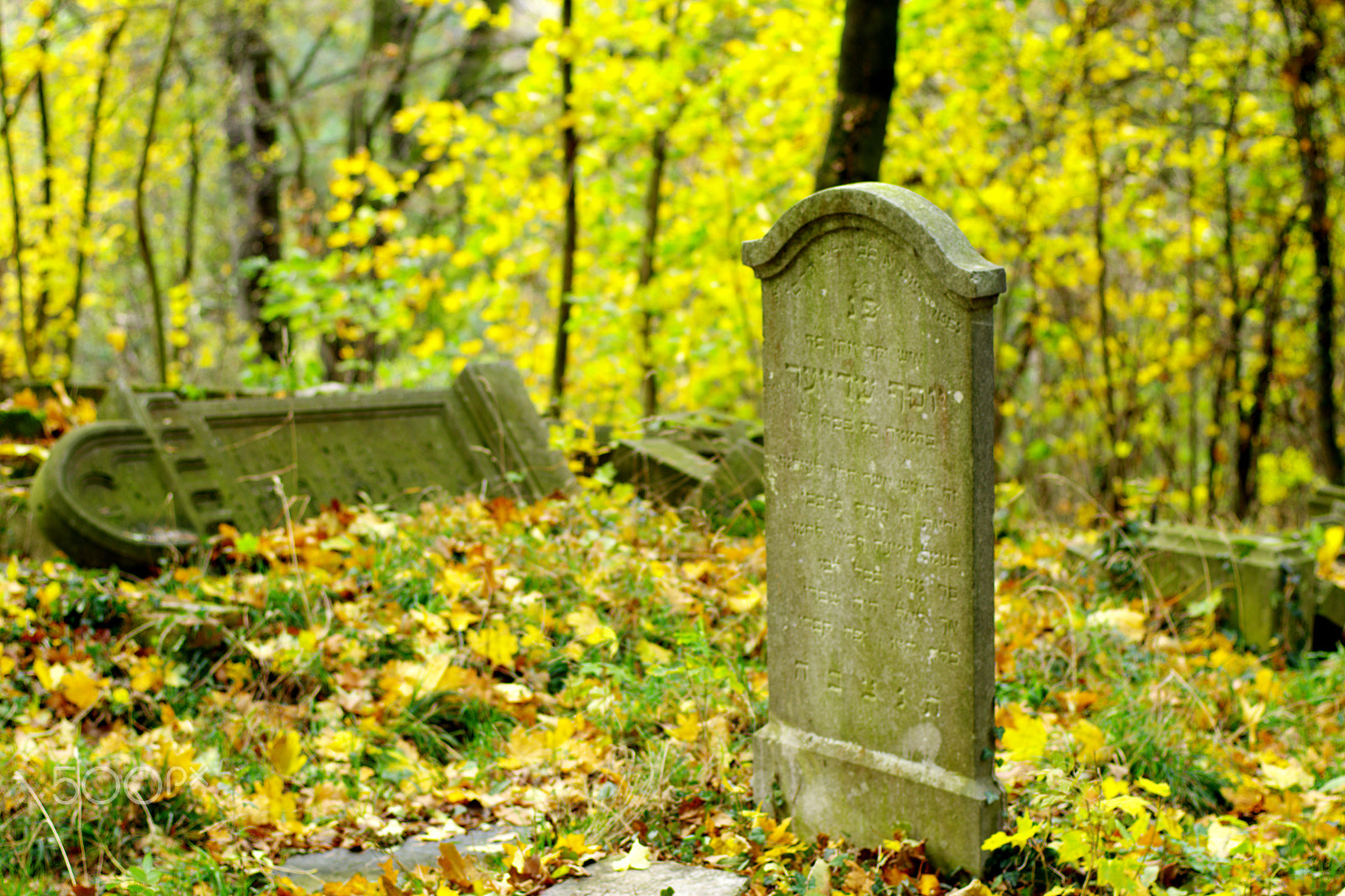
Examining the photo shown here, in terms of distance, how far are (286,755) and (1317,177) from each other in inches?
324

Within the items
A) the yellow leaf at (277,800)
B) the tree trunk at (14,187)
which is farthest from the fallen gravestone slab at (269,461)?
the tree trunk at (14,187)

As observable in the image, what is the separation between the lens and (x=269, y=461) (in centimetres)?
553

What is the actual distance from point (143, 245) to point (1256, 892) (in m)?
9.29

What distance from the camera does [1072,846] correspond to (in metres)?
2.58

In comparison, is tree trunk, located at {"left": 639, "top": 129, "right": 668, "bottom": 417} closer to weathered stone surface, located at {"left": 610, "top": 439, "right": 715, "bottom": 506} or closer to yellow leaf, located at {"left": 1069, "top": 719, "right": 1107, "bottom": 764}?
weathered stone surface, located at {"left": 610, "top": 439, "right": 715, "bottom": 506}

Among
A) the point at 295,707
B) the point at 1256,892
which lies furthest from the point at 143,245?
the point at 1256,892

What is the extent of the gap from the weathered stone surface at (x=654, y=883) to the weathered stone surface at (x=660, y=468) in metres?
2.78

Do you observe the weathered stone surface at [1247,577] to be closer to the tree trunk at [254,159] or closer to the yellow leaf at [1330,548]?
the yellow leaf at [1330,548]

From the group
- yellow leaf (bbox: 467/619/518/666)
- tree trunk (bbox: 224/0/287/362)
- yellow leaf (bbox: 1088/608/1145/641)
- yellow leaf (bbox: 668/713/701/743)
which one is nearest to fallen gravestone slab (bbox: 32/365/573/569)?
yellow leaf (bbox: 467/619/518/666)

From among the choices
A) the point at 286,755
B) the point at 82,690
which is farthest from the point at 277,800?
the point at 82,690

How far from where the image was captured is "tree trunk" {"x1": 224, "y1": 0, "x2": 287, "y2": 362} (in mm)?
12070

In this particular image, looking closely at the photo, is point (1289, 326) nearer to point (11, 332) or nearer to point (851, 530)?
point (851, 530)

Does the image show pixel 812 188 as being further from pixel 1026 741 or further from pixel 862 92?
pixel 1026 741

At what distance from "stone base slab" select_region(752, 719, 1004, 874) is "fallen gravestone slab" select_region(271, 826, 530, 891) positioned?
0.74 metres
